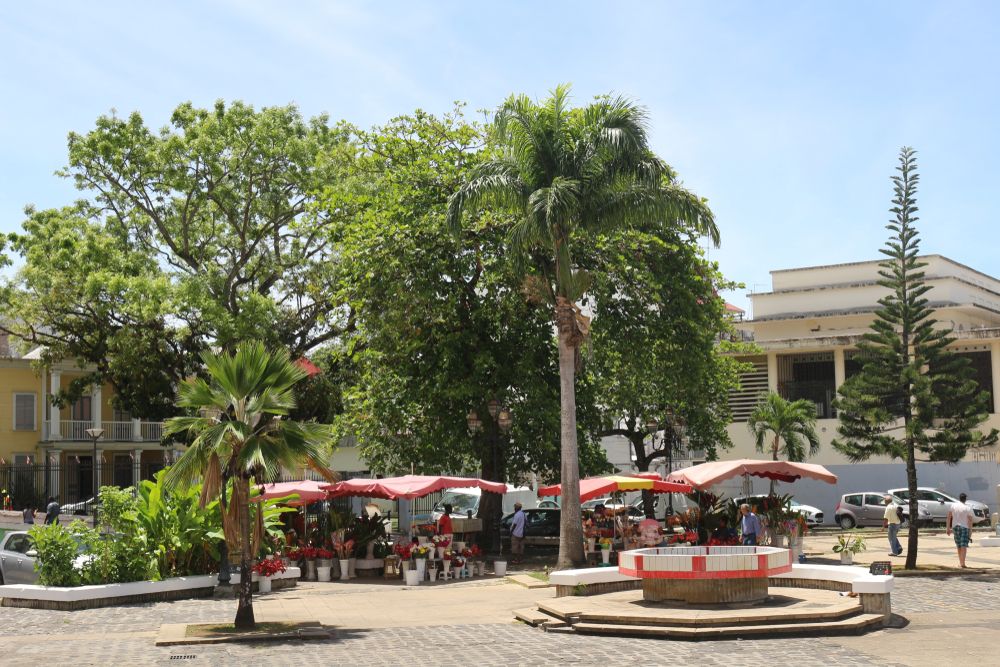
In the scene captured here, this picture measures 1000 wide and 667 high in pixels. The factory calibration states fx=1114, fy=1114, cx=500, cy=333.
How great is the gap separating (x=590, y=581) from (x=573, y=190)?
8.00m

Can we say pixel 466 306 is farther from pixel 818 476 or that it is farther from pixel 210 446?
pixel 210 446

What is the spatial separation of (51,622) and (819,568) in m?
12.0

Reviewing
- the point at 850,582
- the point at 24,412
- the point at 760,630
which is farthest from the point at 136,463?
the point at 760,630

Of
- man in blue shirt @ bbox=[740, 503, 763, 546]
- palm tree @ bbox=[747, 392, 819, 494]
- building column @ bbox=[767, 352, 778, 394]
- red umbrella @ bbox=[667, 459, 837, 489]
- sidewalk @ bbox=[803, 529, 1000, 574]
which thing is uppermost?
building column @ bbox=[767, 352, 778, 394]

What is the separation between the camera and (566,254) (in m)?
22.7

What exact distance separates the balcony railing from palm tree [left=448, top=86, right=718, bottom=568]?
30.2m

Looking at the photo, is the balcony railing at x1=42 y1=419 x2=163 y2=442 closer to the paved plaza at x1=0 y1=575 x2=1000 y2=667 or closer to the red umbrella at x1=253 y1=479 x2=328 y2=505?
the red umbrella at x1=253 y1=479 x2=328 y2=505

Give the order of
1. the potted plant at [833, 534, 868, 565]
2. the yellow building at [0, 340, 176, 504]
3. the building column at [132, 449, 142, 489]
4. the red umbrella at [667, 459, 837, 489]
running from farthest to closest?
the yellow building at [0, 340, 176, 504] → the building column at [132, 449, 142, 489] → the red umbrella at [667, 459, 837, 489] → the potted plant at [833, 534, 868, 565]

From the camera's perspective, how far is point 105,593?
18984 millimetres

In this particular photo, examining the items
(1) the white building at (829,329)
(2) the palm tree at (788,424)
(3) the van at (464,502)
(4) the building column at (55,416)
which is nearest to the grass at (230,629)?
(3) the van at (464,502)

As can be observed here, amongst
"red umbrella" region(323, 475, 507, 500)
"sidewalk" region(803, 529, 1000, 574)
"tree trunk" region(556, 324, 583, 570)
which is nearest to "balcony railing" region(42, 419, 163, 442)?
"red umbrella" region(323, 475, 507, 500)

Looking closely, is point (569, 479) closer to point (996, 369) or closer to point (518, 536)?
point (518, 536)

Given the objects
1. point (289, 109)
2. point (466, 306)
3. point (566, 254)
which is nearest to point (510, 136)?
point (566, 254)

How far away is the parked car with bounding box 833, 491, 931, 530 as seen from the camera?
39.8 meters
